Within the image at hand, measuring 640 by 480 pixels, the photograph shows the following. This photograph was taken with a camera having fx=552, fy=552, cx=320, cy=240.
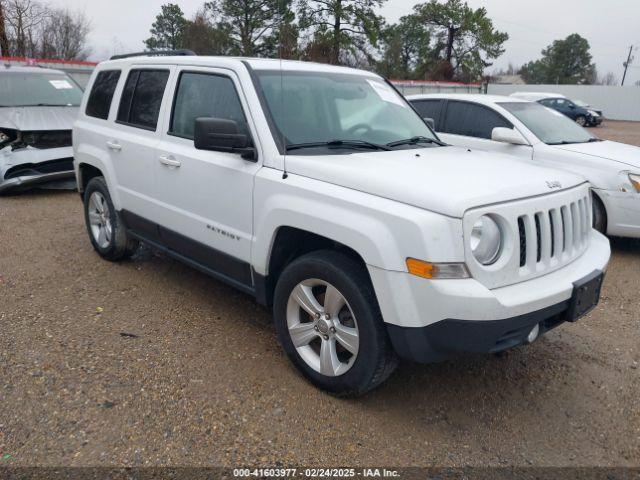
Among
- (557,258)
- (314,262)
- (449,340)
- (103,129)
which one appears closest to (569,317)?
(557,258)

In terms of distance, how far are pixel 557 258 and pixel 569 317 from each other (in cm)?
31

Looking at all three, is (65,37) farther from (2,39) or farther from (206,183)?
(206,183)

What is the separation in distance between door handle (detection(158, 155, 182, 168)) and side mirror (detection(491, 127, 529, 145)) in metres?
3.76

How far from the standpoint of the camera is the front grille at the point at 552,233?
9.01ft

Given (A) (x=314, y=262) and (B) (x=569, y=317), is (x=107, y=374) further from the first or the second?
(B) (x=569, y=317)

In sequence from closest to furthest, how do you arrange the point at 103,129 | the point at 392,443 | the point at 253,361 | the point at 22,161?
the point at 392,443, the point at 253,361, the point at 103,129, the point at 22,161

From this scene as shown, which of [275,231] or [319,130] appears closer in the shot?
[275,231]

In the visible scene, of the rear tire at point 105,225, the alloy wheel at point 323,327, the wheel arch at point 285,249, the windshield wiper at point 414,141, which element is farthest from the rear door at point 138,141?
the windshield wiper at point 414,141

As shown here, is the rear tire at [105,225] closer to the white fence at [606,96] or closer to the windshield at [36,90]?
the windshield at [36,90]

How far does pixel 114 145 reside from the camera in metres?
4.68

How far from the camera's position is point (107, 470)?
255 centimetres

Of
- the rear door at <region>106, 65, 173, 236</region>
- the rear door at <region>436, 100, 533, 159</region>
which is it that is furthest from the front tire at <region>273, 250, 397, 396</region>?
the rear door at <region>436, 100, 533, 159</region>

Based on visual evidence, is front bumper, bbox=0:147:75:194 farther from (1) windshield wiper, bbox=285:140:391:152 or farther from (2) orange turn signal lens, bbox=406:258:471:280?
(2) orange turn signal lens, bbox=406:258:471:280

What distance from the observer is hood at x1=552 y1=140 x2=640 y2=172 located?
232 inches
